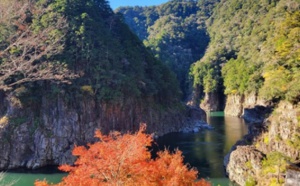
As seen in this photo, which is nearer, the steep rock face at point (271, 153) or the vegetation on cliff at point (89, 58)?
the steep rock face at point (271, 153)

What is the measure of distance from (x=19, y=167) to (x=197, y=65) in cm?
6455

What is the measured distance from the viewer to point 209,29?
113 meters

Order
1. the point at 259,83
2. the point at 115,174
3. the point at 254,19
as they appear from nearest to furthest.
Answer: the point at 115,174, the point at 259,83, the point at 254,19

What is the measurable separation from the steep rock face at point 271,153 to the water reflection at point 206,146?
7.45 ft

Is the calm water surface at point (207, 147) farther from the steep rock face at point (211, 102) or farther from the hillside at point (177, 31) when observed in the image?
the hillside at point (177, 31)

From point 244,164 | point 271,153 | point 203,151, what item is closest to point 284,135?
point 271,153

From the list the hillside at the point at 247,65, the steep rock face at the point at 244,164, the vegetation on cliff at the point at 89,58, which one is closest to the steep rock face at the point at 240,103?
the hillside at the point at 247,65

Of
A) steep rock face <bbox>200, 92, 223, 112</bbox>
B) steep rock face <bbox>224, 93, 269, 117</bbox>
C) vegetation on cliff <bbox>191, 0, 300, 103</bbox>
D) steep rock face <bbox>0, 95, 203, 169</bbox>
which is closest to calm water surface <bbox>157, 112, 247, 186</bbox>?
vegetation on cliff <bbox>191, 0, 300, 103</bbox>

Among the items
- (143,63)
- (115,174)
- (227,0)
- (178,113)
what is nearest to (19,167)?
(115,174)

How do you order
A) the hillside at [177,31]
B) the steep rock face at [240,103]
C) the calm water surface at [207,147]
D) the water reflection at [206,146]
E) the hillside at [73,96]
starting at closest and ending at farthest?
the calm water surface at [207,147], the water reflection at [206,146], the hillside at [73,96], the steep rock face at [240,103], the hillside at [177,31]

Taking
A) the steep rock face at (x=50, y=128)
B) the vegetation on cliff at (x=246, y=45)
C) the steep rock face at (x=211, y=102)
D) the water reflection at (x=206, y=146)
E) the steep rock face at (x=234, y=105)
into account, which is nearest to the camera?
the water reflection at (x=206, y=146)

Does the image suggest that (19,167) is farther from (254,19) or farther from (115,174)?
(254,19)

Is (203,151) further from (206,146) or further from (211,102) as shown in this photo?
(211,102)

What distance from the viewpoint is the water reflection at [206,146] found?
94.6ft
